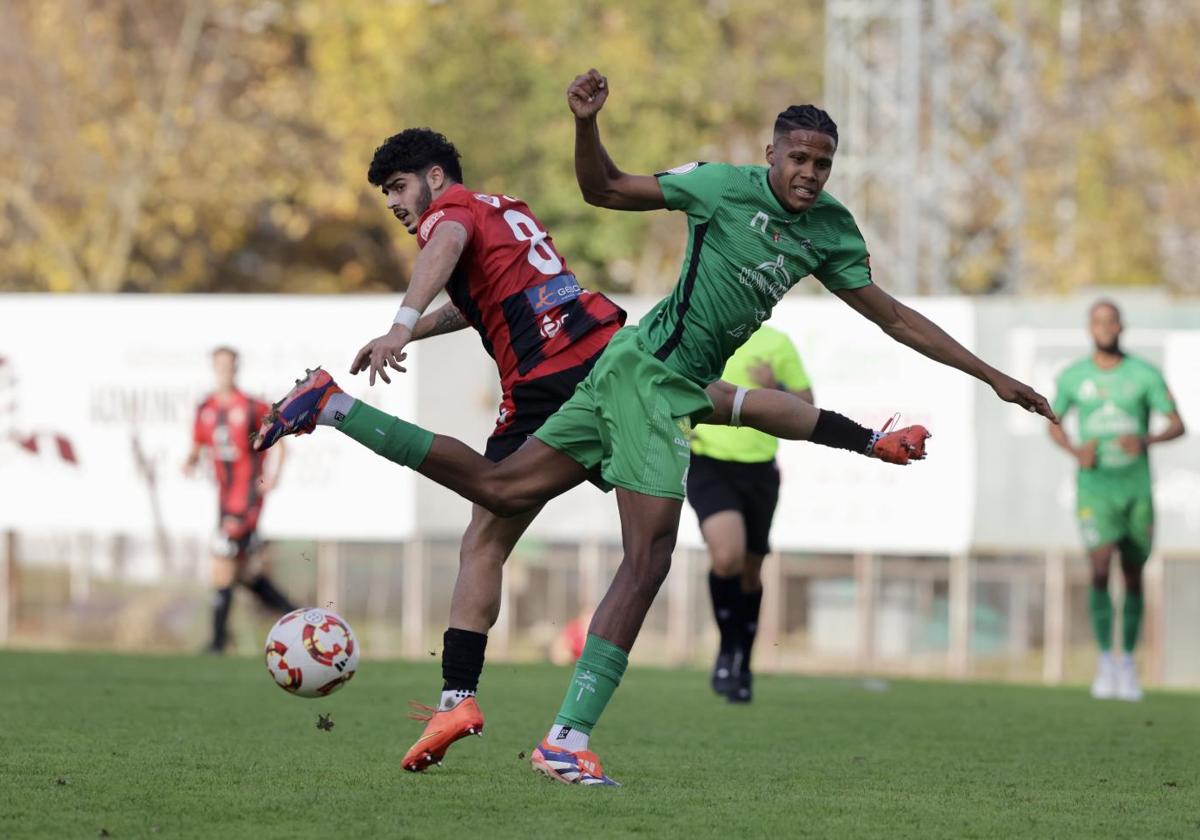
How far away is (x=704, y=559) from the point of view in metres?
19.4

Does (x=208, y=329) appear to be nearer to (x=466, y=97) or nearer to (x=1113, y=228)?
(x=466, y=97)

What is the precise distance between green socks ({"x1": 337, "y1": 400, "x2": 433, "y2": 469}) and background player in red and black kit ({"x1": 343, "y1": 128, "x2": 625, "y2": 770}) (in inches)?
17.9

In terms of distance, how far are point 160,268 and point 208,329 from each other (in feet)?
52.5

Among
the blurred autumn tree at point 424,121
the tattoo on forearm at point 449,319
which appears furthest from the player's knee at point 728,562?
the blurred autumn tree at point 424,121

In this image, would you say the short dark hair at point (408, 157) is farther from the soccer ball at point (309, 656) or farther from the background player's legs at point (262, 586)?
the background player's legs at point (262, 586)

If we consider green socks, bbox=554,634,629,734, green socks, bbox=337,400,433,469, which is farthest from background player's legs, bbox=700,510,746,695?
green socks, bbox=337,400,433,469

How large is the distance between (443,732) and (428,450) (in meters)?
0.98

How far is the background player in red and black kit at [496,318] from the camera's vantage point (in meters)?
7.45

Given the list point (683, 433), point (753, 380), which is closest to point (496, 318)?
point (683, 433)

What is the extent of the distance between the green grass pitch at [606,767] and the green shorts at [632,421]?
3.39 ft

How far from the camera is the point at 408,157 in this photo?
7504 mm

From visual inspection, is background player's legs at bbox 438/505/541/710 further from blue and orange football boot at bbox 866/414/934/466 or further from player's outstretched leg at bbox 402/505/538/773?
blue and orange football boot at bbox 866/414/934/466

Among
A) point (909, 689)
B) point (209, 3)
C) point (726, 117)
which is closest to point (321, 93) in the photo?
point (209, 3)

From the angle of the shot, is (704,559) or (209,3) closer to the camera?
(704,559)
